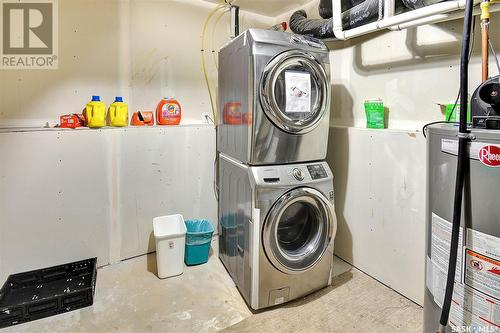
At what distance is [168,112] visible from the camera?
249 centimetres

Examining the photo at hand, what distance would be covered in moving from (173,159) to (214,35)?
4.24 ft

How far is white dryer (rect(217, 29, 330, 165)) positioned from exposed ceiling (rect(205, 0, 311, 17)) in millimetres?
1036

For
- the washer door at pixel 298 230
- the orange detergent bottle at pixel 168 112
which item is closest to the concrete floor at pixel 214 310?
the washer door at pixel 298 230

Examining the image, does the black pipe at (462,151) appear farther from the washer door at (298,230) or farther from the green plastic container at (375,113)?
the green plastic container at (375,113)

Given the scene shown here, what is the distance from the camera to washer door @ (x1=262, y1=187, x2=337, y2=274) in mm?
1721

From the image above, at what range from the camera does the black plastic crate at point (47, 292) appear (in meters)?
1.67

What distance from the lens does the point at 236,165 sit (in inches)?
77.5

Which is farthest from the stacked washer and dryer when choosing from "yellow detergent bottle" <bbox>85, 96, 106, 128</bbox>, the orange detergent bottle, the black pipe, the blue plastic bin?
"yellow detergent bottle" <bbox>85, 96, 106, 128</bbox>

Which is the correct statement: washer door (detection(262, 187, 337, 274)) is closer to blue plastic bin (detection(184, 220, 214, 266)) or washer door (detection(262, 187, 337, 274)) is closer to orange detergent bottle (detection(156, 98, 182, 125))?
blue plastic bin (detection(184, 220, 214, 266))

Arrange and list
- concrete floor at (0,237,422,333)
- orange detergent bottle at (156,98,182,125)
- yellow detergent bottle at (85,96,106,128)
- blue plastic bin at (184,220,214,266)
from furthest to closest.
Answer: orange detergent bottle at (156,98,182,125) → blue plastic bin at (184,220,214,266) → yellow detergent bottle at (85,96,106,128) → concrete floor at (0,237,422,333)

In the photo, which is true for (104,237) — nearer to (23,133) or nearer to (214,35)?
(23,133)

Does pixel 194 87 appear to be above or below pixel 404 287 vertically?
above

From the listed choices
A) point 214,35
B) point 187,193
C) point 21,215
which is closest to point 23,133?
point 21,215

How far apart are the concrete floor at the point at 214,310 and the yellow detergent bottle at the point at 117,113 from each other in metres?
1.17
